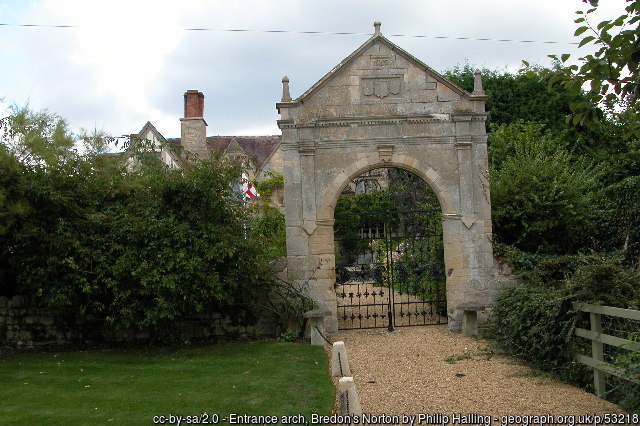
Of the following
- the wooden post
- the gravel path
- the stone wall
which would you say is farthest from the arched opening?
the wooden post

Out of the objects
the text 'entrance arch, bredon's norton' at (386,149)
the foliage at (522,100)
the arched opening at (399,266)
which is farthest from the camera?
the foliage at (522,100)

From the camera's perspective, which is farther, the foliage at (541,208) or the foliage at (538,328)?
the foliage at (541,208)

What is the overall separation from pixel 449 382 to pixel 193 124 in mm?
16712

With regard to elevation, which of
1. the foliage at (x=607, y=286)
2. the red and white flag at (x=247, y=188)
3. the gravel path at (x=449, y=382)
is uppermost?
the red and white flag at (x=247, y=188)

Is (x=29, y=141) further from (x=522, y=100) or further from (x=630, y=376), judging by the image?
(x=522, y=100)

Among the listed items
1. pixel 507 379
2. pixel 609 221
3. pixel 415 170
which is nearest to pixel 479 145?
pixel 415 170

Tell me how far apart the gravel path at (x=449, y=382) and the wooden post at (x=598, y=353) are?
0.44 feet

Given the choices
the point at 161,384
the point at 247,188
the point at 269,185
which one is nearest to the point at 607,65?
the point at 161,384

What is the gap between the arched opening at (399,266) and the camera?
1072 centimetres

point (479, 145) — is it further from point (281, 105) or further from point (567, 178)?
point (281, 105)

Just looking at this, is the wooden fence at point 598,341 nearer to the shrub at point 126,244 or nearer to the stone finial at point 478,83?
the shrub at point 126,244

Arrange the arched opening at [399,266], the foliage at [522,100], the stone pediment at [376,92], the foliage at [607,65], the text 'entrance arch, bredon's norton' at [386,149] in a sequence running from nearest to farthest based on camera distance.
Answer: the foliage at [607,65] < the text 'entrance arch, bredon's norton' at [386,149] < the stone pediment at [376,92] < the arched opening at [399,266] < the foliage at [522,100]

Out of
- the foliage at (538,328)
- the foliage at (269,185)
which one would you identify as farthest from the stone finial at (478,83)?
the foliage at (269,185)

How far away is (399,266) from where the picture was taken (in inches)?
504
